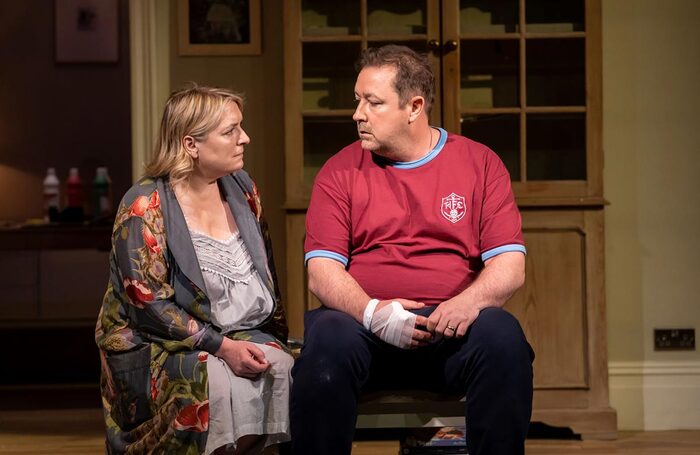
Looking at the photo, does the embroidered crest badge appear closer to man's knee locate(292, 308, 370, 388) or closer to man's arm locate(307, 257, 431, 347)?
man's arm locate(307, 257, 431, 347)

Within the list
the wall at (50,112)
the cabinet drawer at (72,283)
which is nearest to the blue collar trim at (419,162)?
the cabinet drawer at (72,283)

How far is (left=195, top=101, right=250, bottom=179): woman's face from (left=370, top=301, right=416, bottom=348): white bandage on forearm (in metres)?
0.51

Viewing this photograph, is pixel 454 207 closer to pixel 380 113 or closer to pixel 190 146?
pixel 380 113

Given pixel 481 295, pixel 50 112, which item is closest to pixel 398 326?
pixel 481 295

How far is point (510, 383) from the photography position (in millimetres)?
2416

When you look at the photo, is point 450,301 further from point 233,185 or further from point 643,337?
point 643,337

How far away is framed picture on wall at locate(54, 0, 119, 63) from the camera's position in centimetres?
689

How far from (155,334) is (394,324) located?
1.83 ft

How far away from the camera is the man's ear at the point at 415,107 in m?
2.76

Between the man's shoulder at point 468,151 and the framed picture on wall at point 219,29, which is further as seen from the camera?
the framed picture on wall at point 219,29

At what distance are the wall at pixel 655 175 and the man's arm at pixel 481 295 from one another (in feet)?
5.10

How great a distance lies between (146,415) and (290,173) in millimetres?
1487

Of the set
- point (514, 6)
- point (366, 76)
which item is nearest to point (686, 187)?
point (514, 6)

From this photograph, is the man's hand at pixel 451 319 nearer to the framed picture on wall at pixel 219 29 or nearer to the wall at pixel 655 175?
the wall at pixel 655 175
